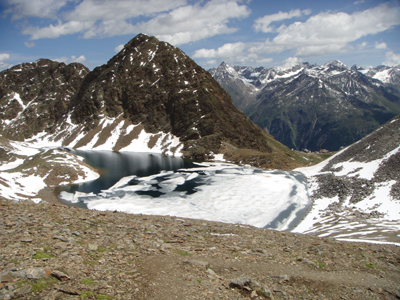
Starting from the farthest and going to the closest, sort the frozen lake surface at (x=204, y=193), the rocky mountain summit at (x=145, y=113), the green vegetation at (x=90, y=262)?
the rocky mountain summit at (x=145, y=113), the frozen lake surface at (x=204, y=193), the green vegetation at (x=90, y=262)

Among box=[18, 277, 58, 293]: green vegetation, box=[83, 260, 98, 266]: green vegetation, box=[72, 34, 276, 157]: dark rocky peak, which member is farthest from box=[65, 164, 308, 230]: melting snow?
box=[72, 34, 276, 157]: dark rocky peak

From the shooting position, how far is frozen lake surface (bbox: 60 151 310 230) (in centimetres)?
4641

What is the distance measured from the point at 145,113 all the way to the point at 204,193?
343ft

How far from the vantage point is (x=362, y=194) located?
42688mm

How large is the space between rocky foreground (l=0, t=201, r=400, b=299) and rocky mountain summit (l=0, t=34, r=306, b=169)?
9463 cm

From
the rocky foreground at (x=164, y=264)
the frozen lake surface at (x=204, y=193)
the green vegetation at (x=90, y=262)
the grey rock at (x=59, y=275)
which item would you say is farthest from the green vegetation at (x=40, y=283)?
the frozen lake surface at (x=204, y=193)

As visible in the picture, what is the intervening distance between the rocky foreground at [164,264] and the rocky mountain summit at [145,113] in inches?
3725

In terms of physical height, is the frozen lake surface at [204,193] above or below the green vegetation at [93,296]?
below

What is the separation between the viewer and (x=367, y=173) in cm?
4819

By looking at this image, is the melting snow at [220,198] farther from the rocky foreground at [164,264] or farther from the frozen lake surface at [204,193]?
the rocky foreground at [164,264]

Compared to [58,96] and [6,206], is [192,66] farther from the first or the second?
[6,206]

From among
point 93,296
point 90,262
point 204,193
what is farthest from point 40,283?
point 204,193

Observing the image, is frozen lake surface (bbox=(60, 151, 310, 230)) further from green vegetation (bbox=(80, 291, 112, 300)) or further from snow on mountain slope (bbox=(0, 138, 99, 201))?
green vegetation (bbox=(80, 291, 112, 300))

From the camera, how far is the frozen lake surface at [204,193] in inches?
1827
